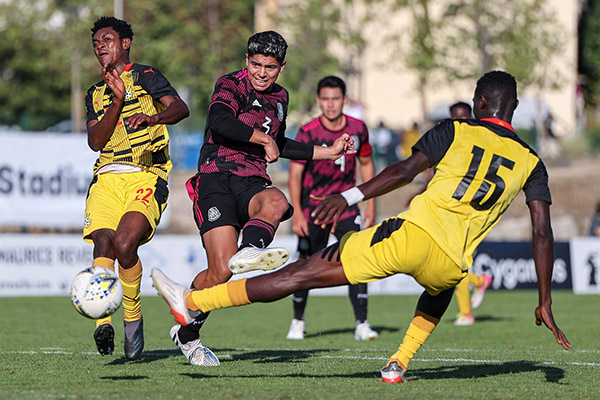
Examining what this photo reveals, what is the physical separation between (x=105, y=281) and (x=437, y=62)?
27230 millimetres

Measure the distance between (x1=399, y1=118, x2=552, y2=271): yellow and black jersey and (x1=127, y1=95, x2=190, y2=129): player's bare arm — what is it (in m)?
1.88

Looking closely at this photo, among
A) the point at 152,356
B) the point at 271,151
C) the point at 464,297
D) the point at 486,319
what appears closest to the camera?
the point at 271,151

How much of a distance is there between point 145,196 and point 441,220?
2.49 m

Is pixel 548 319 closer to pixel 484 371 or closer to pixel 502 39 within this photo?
pixel 484 371

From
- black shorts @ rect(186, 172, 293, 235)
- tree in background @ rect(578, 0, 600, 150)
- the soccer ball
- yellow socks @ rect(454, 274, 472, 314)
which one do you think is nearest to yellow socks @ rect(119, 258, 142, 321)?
black shorts @ rect(186, 172, 293, 235)

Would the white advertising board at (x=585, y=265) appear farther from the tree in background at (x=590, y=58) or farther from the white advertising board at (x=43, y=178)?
the tree in background at (x=590, y=58)

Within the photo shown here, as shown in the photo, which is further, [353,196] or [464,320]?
[464,320]

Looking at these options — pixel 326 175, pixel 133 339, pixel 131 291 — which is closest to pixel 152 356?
pixel 133 339

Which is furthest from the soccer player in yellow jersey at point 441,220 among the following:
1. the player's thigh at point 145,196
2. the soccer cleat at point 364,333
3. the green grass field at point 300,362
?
the soccer cleat at point 364,333

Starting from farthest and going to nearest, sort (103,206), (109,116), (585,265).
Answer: (585,265) → (103,206) → (109,116)

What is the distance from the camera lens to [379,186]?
5.85 meters

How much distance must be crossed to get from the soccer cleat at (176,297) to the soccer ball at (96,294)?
269 millimetres

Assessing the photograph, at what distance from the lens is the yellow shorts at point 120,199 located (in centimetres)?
736

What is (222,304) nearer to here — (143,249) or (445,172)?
(445,172)
